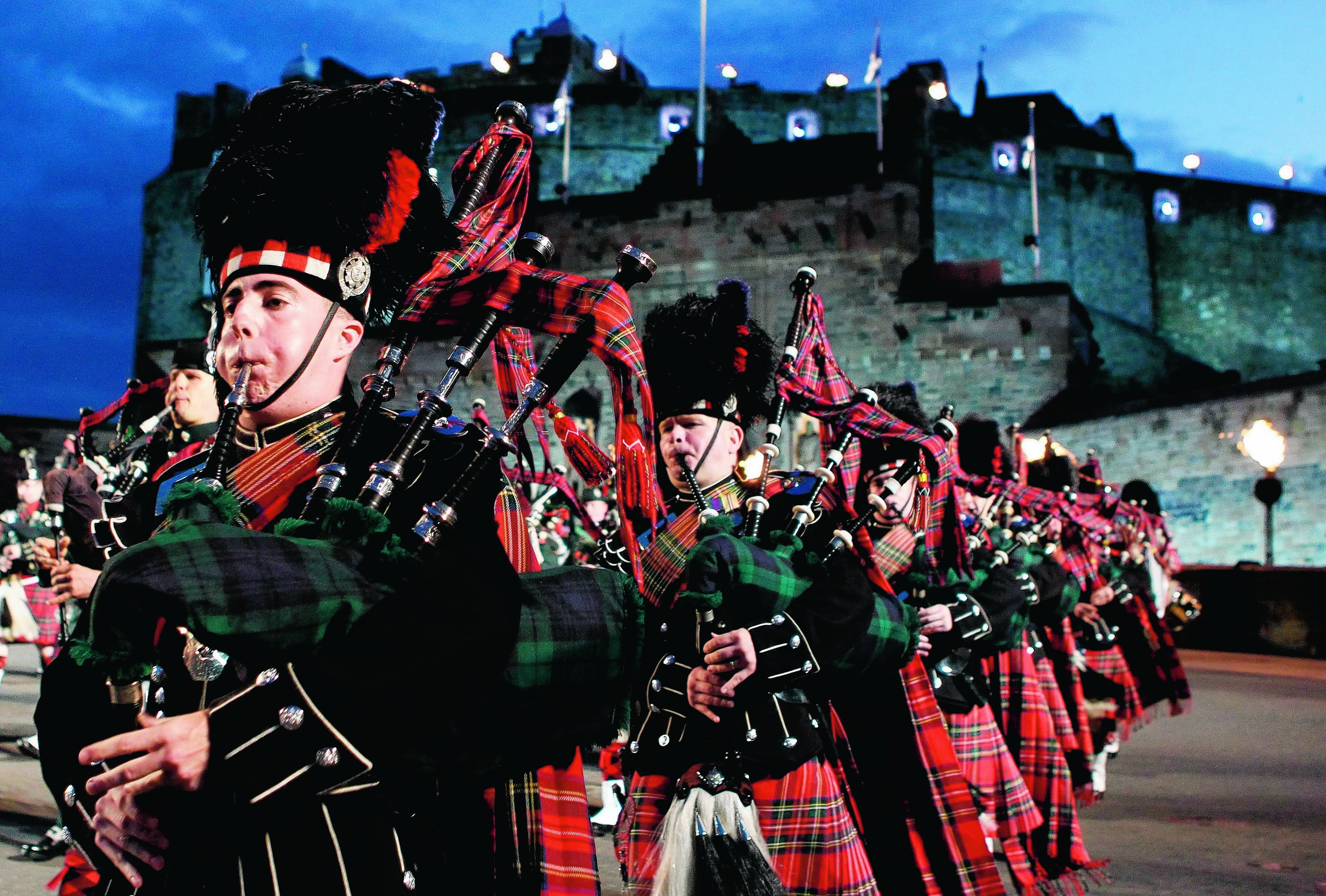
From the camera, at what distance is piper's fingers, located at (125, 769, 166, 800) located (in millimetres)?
1727

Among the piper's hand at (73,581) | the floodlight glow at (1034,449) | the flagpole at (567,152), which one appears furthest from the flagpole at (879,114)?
the piper's hand at (73,581)

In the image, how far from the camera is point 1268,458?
2272 centimetres

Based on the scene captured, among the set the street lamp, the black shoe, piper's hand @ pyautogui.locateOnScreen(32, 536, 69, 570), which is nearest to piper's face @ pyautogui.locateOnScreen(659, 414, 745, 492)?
piper's hand @ pyautogui.locateOnScreen(32, 536, 69, 570)

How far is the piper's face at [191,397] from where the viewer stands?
469 centimetres

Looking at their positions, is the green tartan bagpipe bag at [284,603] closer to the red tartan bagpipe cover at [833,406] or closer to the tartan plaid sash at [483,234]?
the tartan plaid sash at [483,234]

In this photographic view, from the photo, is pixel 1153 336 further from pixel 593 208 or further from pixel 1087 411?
pixel 593 208

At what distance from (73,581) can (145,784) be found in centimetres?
271

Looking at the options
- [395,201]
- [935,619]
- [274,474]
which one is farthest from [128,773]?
[935,619]

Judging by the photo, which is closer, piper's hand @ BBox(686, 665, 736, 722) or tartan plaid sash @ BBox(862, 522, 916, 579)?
piper's hand @ BBox(686, 665, 736, 722)

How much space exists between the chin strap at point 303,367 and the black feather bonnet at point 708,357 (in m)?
2.00

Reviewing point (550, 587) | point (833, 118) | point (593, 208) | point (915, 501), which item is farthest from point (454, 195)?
point (833, 118)

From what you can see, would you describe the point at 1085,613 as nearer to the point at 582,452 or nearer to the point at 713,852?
the point at 713,852

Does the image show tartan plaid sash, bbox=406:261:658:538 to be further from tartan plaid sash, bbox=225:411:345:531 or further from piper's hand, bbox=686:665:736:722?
piper's hand, bbox=686:665:736:722

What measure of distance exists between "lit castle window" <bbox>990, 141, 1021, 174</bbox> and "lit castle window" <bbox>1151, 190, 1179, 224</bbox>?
5.91 m
